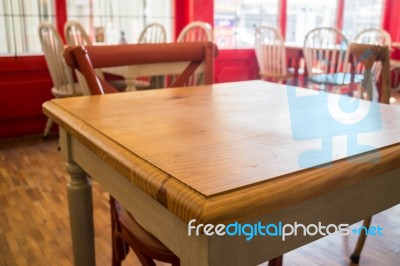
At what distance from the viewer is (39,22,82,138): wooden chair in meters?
2.79

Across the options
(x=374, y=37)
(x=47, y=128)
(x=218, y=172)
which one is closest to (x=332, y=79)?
(x=374, y=37)

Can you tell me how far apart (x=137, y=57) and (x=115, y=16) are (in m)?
2.41

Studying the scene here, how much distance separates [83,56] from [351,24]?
5245mm

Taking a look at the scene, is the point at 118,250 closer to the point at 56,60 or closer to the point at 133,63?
the point at 133,63

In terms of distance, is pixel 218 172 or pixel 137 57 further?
pixel 137 57

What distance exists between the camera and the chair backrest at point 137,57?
1.22 m

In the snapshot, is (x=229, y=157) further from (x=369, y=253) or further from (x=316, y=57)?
(x=316, y=57)

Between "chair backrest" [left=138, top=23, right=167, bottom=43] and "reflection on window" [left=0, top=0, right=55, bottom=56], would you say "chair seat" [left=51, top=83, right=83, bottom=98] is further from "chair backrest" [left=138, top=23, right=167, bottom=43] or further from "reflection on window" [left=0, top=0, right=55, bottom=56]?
"chair backrest" [left=138, top=23, right=167, bottom=43]

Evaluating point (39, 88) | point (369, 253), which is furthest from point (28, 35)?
point (369, 253)

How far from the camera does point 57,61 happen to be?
2.88m

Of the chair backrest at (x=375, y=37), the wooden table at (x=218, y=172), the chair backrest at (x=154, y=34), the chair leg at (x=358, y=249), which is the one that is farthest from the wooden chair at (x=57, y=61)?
the chair backrest at (x=375, y=37)

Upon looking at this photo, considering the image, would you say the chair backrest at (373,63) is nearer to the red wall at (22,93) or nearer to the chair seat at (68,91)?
the chair seat at (68,91)

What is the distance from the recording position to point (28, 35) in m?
3.23

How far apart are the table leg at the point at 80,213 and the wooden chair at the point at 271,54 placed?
306cm
